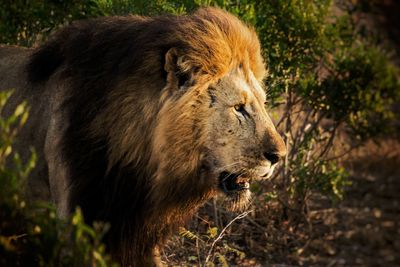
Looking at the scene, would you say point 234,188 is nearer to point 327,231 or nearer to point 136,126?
point 136,126

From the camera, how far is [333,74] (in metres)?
8.29

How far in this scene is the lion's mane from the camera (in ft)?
15.3

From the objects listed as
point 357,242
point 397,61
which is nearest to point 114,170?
point 357,242

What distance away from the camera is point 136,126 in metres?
4.70

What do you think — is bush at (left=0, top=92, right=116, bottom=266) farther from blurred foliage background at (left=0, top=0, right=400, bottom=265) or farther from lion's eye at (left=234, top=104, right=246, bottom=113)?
blurred foliage background at (left=0, top=0, right=400, bottom=265)

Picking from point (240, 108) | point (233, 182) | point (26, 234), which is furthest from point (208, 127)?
point (26, 234)

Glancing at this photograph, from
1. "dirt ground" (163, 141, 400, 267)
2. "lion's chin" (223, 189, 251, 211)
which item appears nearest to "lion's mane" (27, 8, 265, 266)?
"lion's chin" (223, 189, 251, 211)

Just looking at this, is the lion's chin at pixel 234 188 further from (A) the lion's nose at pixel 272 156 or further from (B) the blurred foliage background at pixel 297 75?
(B) the blurred foliage background at pixel 297 75

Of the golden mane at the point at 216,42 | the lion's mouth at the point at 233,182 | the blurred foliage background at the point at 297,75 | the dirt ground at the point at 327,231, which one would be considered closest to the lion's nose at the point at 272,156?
the lion's mouth at the point at 233,182

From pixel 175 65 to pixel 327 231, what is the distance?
429 centimetres

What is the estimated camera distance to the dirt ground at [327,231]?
700 cm

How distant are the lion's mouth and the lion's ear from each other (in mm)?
542

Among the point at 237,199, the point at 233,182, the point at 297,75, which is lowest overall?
the point at 297,75

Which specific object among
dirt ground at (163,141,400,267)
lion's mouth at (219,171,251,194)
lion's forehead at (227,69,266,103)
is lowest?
dirt ground at (163,141,400,267)
